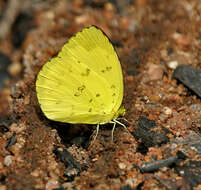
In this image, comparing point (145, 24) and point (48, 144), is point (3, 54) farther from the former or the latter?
point (48, 144)

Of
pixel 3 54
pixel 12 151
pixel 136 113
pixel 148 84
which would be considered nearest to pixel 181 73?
pixel 148 84

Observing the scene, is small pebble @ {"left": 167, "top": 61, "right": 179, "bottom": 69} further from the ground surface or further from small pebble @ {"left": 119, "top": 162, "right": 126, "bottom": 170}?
small pebble @ {"left": 119, "top": 162, "right": 126, "bottom": 170}

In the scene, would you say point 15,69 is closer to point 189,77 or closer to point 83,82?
point 83,82

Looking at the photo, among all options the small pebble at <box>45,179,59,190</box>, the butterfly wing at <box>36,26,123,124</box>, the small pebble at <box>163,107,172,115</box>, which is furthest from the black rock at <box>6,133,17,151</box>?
the small pebble at <box>163,107,172,115</box>

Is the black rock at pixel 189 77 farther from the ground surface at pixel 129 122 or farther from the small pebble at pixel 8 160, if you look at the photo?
the small pebble at pixel 8 160

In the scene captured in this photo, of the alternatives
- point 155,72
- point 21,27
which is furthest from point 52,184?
point 21,27

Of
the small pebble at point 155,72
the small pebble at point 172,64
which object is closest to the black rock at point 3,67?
the small pebble at point 155,72
